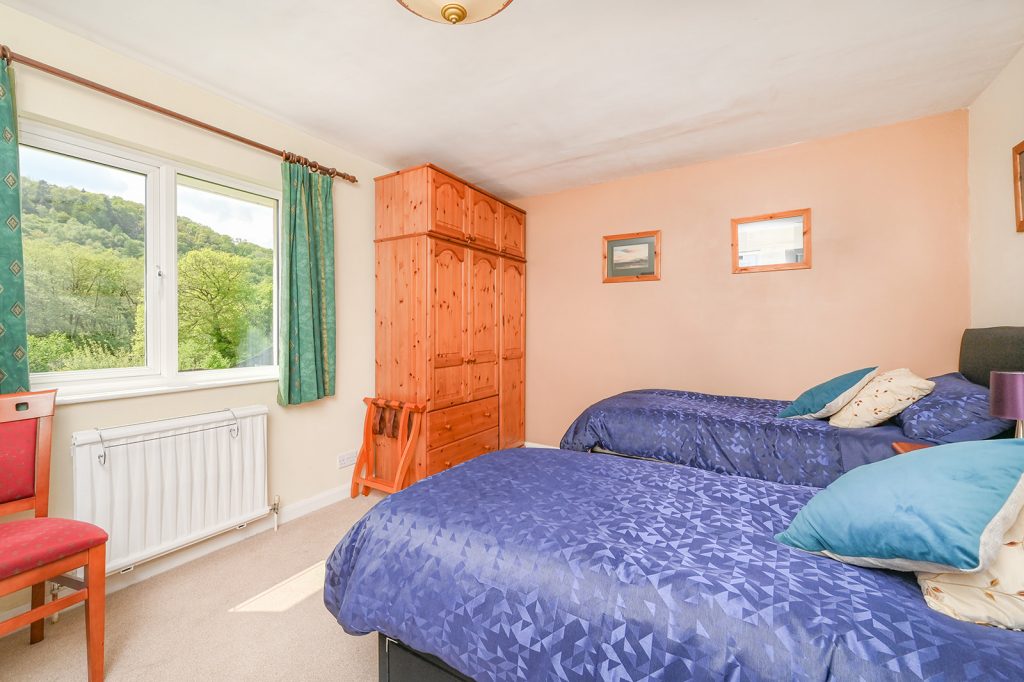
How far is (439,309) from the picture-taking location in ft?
10.9

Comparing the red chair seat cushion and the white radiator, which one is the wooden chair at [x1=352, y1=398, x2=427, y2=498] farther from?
the red chair seat cushion

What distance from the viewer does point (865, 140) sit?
297 centimetres

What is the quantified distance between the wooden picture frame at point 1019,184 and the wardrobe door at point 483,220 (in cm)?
338

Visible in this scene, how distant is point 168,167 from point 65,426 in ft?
4.86

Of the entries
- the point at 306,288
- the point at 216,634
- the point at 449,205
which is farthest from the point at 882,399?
the point at 306,288

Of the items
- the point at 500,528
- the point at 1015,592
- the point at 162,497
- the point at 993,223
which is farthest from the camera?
the point at 993,223

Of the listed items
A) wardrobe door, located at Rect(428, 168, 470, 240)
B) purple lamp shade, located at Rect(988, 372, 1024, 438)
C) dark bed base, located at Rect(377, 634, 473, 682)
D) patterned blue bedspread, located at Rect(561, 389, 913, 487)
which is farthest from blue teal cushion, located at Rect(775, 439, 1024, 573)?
wardrobe door, located at Rect(428, 168, 470, 240)

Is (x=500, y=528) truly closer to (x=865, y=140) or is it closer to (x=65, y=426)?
(x=65, y=426)

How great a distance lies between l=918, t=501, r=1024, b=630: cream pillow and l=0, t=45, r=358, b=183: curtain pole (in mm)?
3539

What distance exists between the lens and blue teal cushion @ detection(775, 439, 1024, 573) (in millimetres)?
816

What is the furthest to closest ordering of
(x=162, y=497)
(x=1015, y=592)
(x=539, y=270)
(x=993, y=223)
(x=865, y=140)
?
(x=539, y=270) → (x=865, y=140) → (x=993, y=223) → (x=162, y=497) → (x=1015, y=592)

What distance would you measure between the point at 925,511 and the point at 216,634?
251 cm

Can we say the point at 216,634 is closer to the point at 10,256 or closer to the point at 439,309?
the point at 10,256

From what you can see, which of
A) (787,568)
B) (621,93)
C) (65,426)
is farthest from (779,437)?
(65,426)
